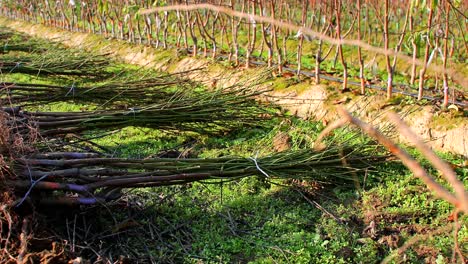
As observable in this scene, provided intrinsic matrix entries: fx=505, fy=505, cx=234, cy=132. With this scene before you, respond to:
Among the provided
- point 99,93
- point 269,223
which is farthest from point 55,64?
point 269,223

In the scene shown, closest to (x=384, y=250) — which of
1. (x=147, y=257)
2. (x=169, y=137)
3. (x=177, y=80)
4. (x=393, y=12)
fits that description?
(x=147, y=257)

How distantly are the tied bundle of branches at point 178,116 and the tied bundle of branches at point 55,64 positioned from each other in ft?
5.45

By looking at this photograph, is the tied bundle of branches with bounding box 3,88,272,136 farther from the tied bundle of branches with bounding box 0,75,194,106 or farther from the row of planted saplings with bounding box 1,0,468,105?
the row of planted saplings with bounding box 1,0,468,105

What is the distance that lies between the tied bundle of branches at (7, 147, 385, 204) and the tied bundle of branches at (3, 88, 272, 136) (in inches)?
31.3

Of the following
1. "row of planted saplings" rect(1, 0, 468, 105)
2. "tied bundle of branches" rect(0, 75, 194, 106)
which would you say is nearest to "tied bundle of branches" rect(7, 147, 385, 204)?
"row of planted saplings" rect(1, 0, 468, 105)

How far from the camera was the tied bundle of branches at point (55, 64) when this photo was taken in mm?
4926

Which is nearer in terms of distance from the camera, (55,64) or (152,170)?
(152,170)

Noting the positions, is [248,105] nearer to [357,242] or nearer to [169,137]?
[169,137]

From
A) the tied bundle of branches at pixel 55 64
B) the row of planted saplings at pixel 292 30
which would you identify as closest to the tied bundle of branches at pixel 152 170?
the row of planted saplings at pixel 292 30

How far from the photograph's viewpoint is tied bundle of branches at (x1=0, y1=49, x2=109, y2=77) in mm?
4926

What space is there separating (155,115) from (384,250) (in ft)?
6.28

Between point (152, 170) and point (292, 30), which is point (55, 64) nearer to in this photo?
point (292, 30)

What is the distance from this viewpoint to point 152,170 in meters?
2.69

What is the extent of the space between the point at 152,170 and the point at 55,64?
9.67 ft
